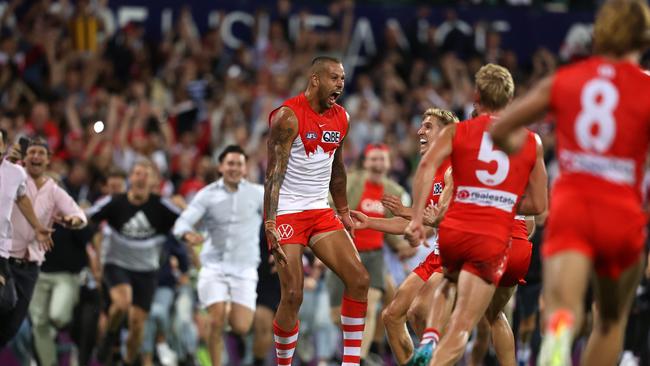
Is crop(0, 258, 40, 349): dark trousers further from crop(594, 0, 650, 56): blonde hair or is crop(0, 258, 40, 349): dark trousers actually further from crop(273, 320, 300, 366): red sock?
crop(594, 0, 650, 56): blonde hair

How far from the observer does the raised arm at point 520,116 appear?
656 centimetres

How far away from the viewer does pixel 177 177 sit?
17.8m

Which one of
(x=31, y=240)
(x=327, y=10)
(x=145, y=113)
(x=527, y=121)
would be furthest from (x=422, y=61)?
Answer: (x=527, y=121)

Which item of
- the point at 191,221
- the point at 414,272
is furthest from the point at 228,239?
the point at 414,272

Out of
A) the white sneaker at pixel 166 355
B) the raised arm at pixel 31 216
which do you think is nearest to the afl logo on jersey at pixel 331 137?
the raised arm at pixel 31 216

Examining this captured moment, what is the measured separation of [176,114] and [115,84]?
112 cm

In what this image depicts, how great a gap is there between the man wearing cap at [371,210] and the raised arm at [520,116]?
738cm

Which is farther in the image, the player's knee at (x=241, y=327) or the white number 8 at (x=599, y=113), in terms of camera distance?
the player's knee at (x=241, y=327)

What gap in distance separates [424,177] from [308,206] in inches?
89.1

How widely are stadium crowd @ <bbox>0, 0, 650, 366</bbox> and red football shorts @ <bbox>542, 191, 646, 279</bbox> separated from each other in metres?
6.39

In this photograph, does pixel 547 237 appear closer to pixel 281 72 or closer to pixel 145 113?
pixel 145 113

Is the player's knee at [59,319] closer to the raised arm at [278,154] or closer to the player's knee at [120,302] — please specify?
the player's knee at [120,302]

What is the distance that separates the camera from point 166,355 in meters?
15.9

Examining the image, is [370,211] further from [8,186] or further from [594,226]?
[594,226]
